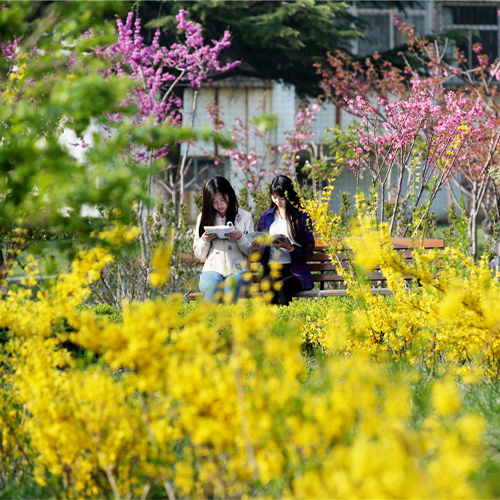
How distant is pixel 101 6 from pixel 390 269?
177 cm

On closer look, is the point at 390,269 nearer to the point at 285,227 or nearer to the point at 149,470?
A: the point at 149,470

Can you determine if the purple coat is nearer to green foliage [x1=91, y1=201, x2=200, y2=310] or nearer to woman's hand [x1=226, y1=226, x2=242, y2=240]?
woman's hand [x1=226, y1=226, x2=242, y2=240]

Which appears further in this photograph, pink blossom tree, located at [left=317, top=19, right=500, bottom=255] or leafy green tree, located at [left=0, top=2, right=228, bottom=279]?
pink blossom tree, located at [left=317, top=19, right=500, bottom=255]

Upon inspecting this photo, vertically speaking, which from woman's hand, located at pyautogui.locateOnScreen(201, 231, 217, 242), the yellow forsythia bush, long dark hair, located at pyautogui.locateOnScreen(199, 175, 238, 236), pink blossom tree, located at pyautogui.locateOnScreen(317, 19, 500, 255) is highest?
pink blossom tree, located at pyautogui.locateOnScreen(317, 19, 500, 255)

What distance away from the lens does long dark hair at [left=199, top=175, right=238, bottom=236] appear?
4.88m

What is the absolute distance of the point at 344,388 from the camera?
5.52ft

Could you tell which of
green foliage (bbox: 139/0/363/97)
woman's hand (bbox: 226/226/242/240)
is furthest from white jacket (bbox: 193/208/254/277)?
green foliage (bbox: 139/0/363/97)

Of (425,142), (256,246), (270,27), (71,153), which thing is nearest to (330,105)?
(270,27)

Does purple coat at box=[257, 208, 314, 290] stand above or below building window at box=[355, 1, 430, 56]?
below

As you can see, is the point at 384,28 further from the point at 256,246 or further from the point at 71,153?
the point at 71,153

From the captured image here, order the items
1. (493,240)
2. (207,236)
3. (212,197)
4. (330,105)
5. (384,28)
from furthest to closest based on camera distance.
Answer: (384,28)
(330,105)
(493,240)
(212,197)
(207,236)

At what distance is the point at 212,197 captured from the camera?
4.90 meters

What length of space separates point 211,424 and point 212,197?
3322 millimetres

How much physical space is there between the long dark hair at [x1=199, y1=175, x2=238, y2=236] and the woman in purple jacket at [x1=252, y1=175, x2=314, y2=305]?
13.8 inches
